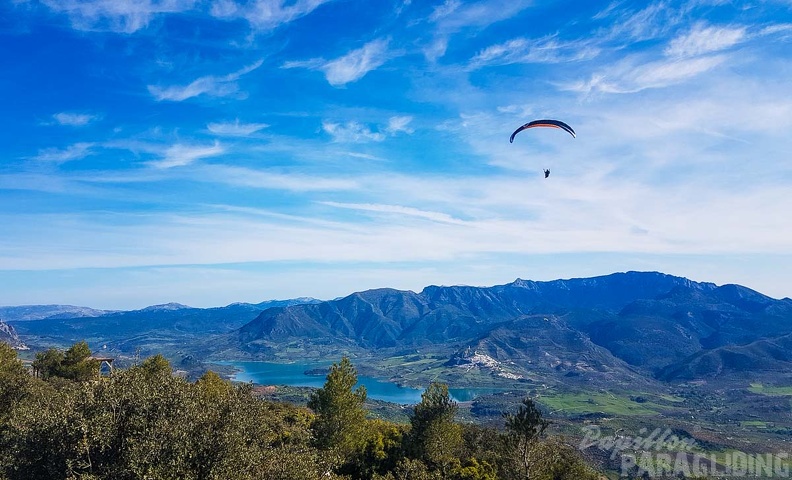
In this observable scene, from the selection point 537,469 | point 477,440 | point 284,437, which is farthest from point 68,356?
point 537,469

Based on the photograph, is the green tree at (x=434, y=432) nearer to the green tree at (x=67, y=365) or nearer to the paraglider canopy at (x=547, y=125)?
the paraglider canopy at (x=547, y=125)

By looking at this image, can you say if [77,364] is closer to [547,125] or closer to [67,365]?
[67,365]

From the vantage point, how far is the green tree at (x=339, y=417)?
55406 millimetres

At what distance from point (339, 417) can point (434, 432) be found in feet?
40.2

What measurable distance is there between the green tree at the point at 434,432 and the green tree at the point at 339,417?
718 cm

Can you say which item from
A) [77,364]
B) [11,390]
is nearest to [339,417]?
[11,390]

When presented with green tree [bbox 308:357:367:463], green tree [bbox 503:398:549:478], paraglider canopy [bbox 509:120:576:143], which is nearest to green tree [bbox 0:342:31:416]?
green tree [bbox 308:357:367:463]

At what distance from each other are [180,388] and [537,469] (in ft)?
116

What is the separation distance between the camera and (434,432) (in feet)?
176

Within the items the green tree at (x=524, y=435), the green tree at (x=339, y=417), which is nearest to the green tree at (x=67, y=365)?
the green tree at (x=339, y=417)

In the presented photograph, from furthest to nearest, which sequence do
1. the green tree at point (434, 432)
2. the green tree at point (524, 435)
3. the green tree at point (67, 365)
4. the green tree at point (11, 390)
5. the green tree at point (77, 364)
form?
the green tree at point (77, 364) < the green tree at point (67, 365) < the green tree at point (434, 432) < the green tree at point (11, 390) < the green tree at point (524, 435)

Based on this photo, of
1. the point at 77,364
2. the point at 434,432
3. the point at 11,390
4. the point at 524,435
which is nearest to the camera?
the point at 524,435

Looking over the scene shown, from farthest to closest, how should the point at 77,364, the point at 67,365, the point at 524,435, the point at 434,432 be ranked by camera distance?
the point at 77,364, the point at 67,365, the point at 434,432, the point at 524,435

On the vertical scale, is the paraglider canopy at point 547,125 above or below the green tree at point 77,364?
above
